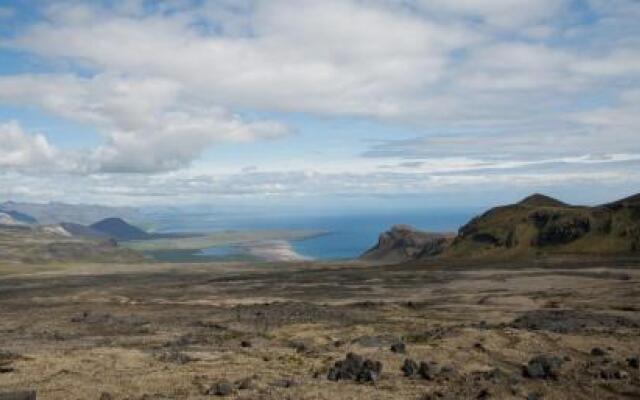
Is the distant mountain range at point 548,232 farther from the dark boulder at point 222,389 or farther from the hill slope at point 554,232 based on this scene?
the dark boulder at point 222,389

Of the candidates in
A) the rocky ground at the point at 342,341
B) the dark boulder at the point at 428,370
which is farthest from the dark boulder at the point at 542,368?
the dark boulder at the point at 428,370

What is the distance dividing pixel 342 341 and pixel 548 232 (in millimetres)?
76532

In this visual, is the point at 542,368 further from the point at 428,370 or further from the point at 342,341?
the point at 342,341

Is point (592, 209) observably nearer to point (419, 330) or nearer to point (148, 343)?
point (419, 330)

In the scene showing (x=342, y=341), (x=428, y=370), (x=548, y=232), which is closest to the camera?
(x=428, y=370)

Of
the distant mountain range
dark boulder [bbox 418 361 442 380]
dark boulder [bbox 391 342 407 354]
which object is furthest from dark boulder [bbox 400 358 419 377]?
the distant mountain range

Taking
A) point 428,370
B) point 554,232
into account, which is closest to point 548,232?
point 554,232

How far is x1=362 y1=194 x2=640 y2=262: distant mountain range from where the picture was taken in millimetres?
95250

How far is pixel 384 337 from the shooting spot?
34.1m

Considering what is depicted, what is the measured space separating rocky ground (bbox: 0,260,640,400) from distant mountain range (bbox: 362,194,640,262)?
2576 centimetres

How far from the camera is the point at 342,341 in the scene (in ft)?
111

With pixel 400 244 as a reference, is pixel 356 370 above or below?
below

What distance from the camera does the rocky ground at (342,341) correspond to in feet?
77.5

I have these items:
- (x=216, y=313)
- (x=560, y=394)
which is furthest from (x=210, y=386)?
(x=216, y=313)
